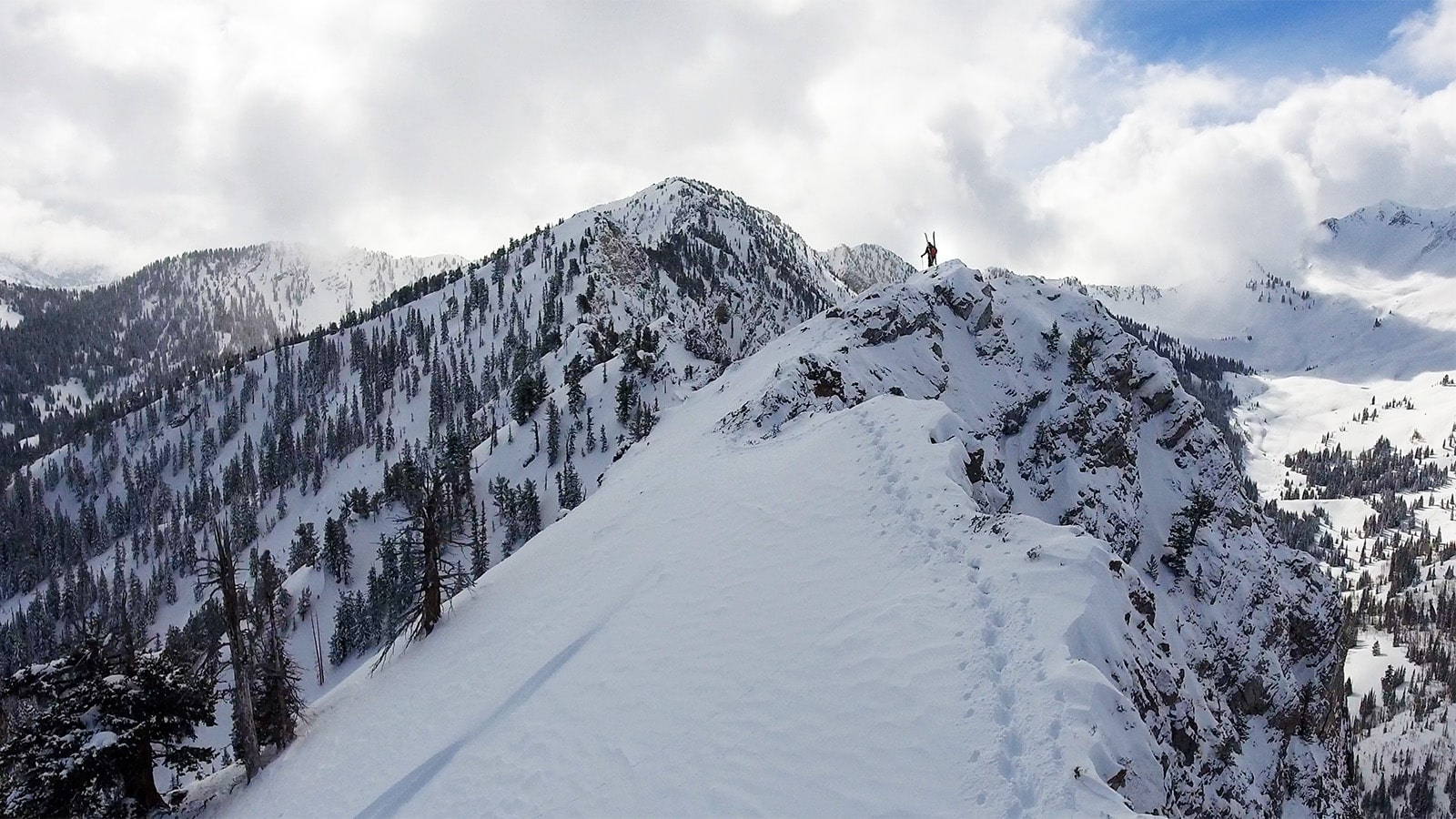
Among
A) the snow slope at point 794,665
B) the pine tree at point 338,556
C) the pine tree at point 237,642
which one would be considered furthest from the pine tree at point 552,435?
the pine tree at point 237,642

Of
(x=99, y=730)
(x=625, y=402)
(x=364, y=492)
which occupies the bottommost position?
(x=99, y=730)

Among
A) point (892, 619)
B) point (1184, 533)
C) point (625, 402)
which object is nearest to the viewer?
point (892, 619)

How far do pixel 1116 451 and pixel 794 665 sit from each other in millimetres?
56031

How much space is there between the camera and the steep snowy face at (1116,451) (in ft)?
162

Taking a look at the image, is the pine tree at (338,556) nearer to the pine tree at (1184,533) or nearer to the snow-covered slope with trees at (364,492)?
the snow-covered slope with trees at (364,492)

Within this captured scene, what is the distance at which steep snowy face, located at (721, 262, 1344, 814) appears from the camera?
1949 inches

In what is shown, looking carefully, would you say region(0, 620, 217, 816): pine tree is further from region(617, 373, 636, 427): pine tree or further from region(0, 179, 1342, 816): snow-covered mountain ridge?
region(617, 373, 636, 427): pine tree

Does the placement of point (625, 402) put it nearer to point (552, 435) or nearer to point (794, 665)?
point (552, 435)

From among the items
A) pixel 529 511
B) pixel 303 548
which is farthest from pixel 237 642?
pixel 303 548

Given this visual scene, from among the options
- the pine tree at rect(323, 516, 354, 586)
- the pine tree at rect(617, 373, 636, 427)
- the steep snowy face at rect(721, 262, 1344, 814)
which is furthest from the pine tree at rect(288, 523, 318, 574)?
the steep snowy face at rect(721, 262, 1344, 814)

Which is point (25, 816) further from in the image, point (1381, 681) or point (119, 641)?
point (1381, 681)

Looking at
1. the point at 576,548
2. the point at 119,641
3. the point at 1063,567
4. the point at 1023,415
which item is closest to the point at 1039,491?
the point at 1023,415

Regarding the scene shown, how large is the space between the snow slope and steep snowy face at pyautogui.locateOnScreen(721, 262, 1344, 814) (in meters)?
8.69

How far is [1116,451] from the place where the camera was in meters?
59.5
